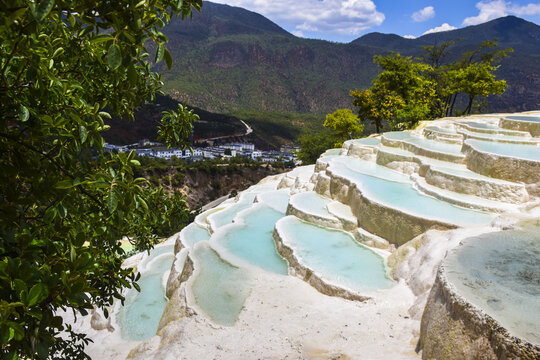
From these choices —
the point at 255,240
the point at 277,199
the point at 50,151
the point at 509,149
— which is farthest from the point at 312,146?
the point at 50,151

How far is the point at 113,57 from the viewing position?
1.76m

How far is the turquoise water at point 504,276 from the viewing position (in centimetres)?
384

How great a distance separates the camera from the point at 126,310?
31.1 feet

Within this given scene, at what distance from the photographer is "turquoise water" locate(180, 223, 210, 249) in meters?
11.9

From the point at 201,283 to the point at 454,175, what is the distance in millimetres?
7454

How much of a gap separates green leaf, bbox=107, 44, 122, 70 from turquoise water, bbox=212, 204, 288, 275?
283 inches

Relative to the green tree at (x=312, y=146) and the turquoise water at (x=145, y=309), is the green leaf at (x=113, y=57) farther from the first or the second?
the green tree at (x=312, y=146)

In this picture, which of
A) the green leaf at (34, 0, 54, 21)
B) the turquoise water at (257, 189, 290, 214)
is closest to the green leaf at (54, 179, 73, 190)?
the green leaf at (34, 0, 54, 21)

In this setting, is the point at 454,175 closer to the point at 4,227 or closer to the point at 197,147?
the point at 4,227

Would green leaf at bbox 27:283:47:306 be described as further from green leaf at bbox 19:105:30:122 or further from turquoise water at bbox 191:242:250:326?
turquoise water at bbox 191:242:250:326

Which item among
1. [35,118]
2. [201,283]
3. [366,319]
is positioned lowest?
[201,283]

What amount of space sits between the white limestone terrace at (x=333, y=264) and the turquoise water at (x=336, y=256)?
3 cm

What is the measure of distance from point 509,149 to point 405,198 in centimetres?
466

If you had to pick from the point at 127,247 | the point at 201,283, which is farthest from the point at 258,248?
the point at 127,247
